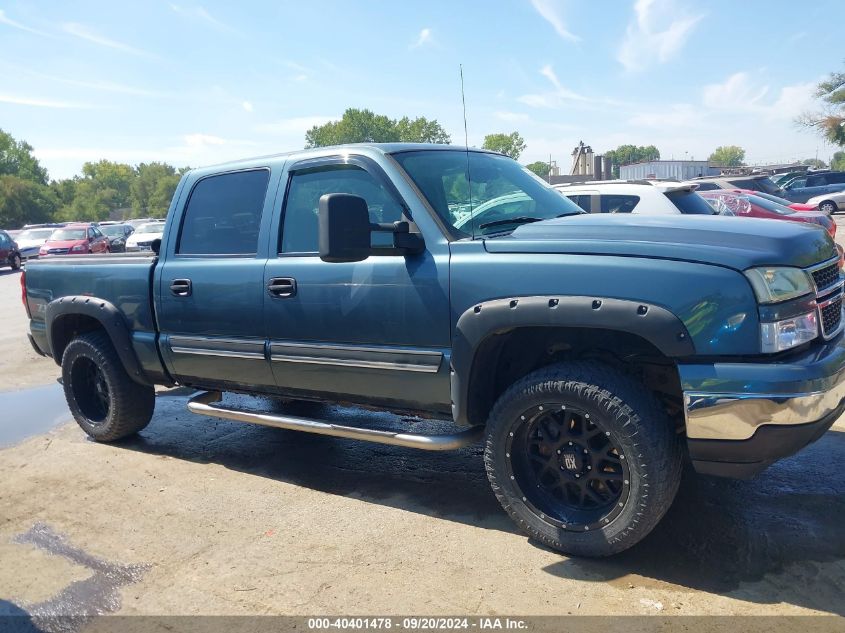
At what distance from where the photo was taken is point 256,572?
338 cm

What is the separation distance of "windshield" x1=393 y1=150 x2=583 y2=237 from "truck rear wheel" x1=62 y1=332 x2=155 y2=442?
2.73m

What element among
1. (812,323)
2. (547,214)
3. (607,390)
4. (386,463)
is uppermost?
(547,214)

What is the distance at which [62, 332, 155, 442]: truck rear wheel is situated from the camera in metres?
5.20

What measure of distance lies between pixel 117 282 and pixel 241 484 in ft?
5.53

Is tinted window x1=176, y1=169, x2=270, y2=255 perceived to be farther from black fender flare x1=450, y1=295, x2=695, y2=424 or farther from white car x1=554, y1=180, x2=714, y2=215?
white car x1=554, y1=180, x2=714, y2=215

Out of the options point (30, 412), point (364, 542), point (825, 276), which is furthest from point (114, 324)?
point (825, 276)

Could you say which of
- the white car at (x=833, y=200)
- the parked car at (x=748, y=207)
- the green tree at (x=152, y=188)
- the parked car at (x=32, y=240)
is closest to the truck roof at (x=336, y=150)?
the parked car at (x=748, y=207)

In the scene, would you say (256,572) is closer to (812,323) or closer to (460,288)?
(460,288)

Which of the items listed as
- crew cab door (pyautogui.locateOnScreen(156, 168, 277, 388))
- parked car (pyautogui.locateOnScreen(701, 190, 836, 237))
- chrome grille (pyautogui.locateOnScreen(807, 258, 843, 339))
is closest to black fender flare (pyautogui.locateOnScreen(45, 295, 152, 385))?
crew cab door (pyautogui.locateOnScreen(156, 168, 277, 388))

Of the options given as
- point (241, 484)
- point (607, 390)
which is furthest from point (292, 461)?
point (607, 390)

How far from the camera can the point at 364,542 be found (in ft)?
11.9

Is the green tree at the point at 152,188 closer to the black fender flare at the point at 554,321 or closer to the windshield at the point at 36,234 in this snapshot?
the windshield at the point at 36,234

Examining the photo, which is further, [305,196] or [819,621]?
[305,196]

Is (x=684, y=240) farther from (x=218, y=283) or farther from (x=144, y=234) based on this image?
(x=144, y=234)
